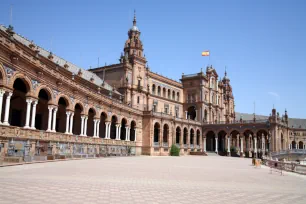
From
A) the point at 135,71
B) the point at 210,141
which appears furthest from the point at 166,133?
the point at 210,141

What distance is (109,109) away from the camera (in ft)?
132

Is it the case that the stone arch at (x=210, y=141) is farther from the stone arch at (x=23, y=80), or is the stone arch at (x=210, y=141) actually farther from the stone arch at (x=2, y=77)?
the stone arch at (x=2, y=77)

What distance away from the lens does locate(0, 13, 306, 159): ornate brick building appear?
22938mm

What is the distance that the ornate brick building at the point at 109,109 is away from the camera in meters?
22.9

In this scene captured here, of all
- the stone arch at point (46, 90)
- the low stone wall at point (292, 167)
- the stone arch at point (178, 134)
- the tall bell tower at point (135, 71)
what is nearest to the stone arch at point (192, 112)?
the stone arch at point (178, 134)

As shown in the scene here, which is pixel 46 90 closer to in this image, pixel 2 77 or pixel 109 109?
pixel 2 77

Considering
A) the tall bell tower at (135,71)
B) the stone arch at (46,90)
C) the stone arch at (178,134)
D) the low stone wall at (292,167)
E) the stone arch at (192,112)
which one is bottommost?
the low stone wall at (292,167)

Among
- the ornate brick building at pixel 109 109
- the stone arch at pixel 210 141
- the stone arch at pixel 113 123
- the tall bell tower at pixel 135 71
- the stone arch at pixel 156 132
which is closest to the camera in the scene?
the ornate brick building at pixel 109 109

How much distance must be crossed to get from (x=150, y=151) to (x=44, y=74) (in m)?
29.3

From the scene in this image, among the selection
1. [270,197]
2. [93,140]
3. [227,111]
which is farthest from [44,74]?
[227,111]

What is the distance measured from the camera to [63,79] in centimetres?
2839

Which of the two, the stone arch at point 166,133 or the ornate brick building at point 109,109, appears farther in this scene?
the stone arch at point 166,133

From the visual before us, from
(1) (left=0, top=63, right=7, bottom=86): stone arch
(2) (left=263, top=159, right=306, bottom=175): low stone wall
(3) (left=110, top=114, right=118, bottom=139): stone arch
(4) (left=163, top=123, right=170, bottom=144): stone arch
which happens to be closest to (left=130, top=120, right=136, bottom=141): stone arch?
(3) (left=110, top=114, right=118, bottom=139): stone arch

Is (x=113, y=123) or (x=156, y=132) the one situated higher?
(x=113, y=123)
